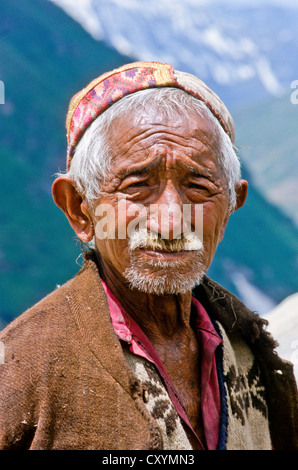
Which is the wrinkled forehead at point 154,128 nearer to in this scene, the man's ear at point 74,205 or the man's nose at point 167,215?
the man's nose at point 167,215

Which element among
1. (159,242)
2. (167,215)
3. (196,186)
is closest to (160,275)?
(159,242)

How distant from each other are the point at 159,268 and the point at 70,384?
0.57 m

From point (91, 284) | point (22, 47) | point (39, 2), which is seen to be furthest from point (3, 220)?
point (91, 284)

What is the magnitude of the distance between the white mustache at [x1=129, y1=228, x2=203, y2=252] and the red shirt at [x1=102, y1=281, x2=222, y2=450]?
26 centimetres

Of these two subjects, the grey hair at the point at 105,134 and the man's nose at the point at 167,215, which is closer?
the man's nose at the point at 167,215

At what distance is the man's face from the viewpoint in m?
1.93

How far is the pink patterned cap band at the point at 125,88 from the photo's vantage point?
2.06 metres

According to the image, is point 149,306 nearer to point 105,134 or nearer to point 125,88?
point 105,134

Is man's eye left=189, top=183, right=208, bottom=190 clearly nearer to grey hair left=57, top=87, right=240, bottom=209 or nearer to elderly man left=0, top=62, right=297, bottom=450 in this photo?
elderly man left=0, top=62, right=297, bottom=450

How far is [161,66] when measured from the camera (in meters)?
2.12

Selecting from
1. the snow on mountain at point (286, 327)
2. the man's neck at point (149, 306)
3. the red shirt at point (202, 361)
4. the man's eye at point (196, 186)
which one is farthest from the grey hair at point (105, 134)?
the snow on mountain at point (286, 327)

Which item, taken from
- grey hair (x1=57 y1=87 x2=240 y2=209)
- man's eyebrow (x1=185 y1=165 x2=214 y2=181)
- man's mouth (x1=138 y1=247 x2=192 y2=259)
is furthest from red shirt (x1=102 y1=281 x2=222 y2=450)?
man's eyebrow (x1=185 y1=165 x2=214 y2=181)

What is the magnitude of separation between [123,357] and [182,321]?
0.61m

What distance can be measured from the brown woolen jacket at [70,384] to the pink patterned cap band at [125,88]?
770 mm
